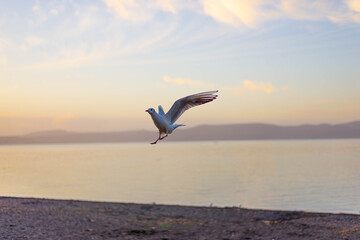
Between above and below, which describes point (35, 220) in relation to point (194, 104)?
below

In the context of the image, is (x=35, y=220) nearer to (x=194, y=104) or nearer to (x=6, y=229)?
(x=6, y=229)

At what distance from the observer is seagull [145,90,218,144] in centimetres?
399

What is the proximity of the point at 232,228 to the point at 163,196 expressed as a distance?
61.8 ft

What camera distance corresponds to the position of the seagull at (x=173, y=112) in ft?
13.1

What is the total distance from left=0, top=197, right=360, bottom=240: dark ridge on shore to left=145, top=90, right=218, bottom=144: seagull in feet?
42.6

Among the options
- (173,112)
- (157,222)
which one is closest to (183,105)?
(173,112)

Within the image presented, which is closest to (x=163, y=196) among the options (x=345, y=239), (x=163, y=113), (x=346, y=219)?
(x=346, y=219)

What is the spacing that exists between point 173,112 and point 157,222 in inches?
644

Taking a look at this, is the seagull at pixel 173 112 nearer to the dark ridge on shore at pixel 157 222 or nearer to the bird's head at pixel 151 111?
the bird's head at pixel 151 111

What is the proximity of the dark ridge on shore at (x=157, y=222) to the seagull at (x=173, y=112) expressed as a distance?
42.6ft

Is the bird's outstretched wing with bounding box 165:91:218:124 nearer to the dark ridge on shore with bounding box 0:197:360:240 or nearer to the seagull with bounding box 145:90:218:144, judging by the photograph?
the seagull with bounding box 145:90:218:144

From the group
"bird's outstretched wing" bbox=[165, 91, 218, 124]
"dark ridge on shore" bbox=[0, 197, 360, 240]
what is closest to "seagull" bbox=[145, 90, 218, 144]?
"bird's outstretched wing" bbox=[165, 91, 218, 124]

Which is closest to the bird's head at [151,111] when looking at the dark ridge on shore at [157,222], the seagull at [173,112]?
the seagull at [173,112]

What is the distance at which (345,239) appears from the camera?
15.7 meters
